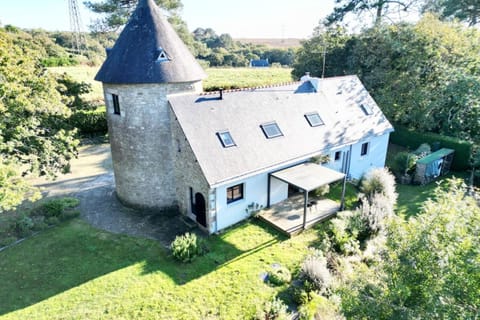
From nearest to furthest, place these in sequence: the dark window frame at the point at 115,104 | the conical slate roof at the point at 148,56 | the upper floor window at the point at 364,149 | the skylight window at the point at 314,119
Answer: the conical slate roof at the point at 148,56
the dark window frame at the point at 115,104
the skylight window at the point at 314,119
the upper floor window at the point at 364,149

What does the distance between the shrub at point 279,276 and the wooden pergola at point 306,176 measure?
3.54 metres

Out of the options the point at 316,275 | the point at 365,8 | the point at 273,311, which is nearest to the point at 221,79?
the point at 365,8

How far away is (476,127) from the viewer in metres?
25.0

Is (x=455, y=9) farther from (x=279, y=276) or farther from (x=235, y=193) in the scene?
(x=279, y=276)

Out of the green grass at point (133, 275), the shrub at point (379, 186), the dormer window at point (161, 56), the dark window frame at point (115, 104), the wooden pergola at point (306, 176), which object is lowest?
the green grass at point (133, 275)

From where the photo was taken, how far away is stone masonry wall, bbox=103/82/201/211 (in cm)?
1605

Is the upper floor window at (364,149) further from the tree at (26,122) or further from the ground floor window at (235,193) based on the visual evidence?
the tree at (26,122)

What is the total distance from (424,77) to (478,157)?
884cm

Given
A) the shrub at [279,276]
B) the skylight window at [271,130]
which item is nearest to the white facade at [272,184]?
the skylight window at [271,130]

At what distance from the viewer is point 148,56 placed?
15602 mm

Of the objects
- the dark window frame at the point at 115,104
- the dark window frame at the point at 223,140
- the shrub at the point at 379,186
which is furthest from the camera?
the shrub at the point at 379,186

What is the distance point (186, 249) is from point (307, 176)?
7331mm

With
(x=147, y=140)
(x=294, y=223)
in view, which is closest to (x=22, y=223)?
(x=147, y=140)

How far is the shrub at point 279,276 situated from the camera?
1250 cm
